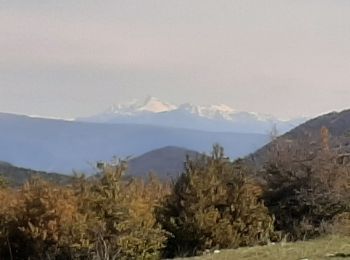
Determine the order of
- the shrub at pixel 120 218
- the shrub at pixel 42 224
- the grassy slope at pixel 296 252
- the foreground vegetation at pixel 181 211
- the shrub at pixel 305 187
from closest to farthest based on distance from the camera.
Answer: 1. the grassy slope at pixel 296 252
2. the shrub at pixel 120 218
3. the foreground vegetation at pixel 181 211
4. the shrub at pixel 42 224
5. the shrub at pixel 305 187

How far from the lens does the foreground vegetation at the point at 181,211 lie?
23.2m

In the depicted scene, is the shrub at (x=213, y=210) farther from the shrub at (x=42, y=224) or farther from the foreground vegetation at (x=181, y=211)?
the shrub at (x=42, y=224)

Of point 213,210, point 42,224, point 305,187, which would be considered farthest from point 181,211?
point 305,187

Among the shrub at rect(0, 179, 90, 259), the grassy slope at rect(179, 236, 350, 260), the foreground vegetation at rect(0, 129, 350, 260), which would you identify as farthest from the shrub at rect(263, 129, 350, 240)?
the grassy slope at rect(179, 236, 350, 260)

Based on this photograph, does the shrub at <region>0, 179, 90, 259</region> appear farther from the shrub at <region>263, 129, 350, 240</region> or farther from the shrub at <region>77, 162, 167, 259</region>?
the shrub at <region>263, 129, 350, 240</region>

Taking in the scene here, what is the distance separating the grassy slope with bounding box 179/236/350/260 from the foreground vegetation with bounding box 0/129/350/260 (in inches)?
179

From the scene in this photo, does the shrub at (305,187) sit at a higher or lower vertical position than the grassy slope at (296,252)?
higher

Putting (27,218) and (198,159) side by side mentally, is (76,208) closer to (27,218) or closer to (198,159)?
(27,218)

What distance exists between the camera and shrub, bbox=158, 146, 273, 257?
76.5ft

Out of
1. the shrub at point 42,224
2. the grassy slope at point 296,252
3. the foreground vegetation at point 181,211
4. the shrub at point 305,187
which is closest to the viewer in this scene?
the grassy slope at point 296,252

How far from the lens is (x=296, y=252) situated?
15.8 metres

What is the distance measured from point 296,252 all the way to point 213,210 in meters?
8.19

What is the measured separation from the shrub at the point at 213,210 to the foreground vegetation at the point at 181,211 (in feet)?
0.09

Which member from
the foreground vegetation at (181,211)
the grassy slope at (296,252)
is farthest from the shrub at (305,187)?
the grassy slope at (296,252)
